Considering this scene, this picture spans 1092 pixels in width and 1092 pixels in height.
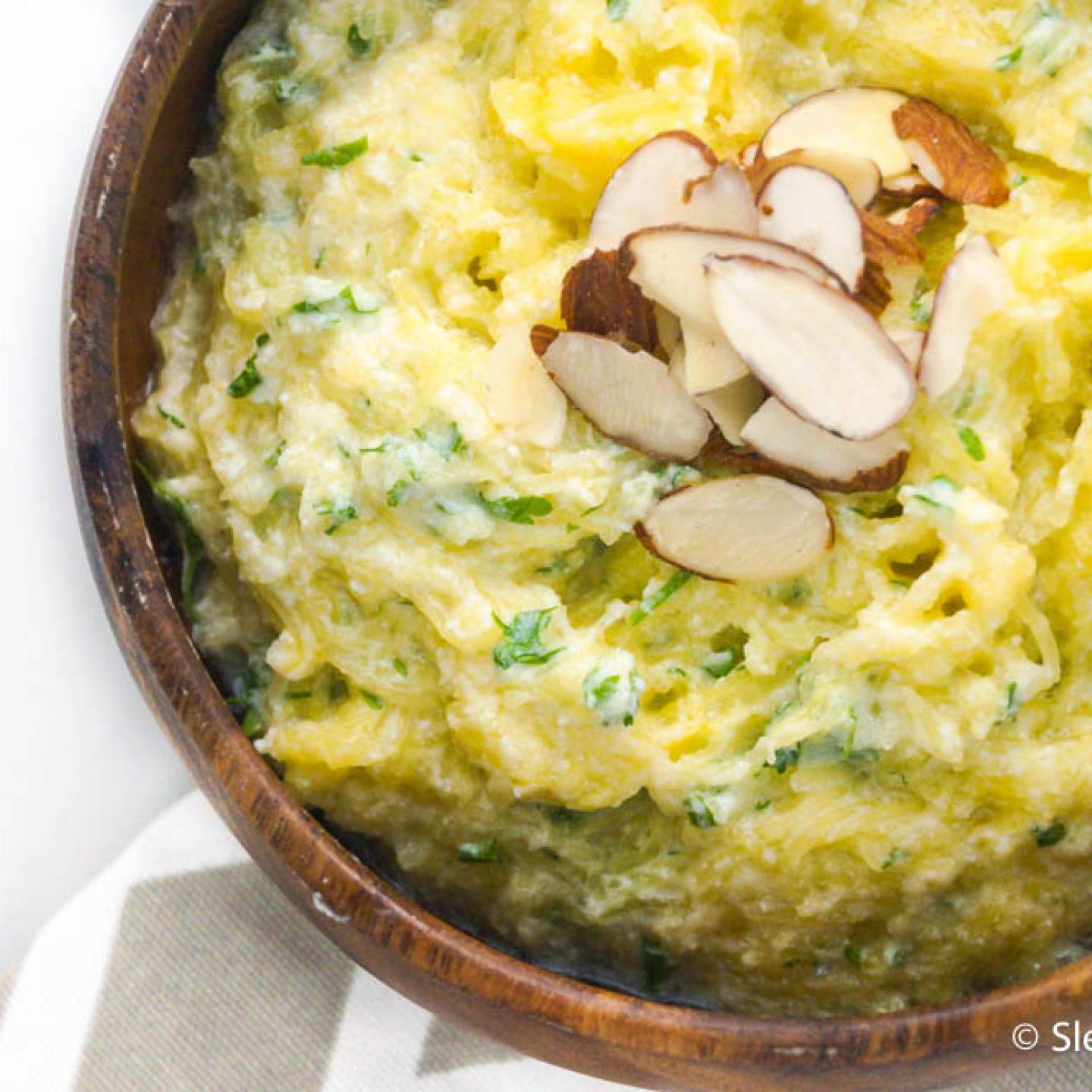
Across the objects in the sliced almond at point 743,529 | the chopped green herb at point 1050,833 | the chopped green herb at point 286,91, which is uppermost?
the chopped green herb at point 286,91

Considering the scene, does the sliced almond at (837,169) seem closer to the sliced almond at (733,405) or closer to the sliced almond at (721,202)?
the sliced almond at (721,202)

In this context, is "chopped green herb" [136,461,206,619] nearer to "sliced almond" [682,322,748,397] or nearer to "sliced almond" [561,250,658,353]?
"sliced almond" [561,250,658,353]

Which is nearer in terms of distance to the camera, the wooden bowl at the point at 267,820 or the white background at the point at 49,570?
the wooden bowl at the point at 267,820

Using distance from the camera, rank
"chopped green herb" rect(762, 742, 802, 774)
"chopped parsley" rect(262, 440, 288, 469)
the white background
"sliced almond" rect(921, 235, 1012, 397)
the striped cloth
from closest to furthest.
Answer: "sliced almond" rect(921, 235, 1012, 397) < "chopped green herb" rect(762, 742, 802, 774) < "chopped parsley" rect(262, 440, 288, 469) < the striped cloth < the white background

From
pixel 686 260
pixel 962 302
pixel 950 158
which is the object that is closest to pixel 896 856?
pixel 962 302

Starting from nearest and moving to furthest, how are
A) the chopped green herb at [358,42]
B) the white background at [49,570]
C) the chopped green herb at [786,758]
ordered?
the chopped green herb at [786,758]
the chopped green herb at [358,42]
the white background at [49,570]

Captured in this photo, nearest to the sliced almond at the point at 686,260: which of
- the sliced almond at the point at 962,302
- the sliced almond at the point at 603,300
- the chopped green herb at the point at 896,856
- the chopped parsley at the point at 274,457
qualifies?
the sliced almond at the point at 603,300

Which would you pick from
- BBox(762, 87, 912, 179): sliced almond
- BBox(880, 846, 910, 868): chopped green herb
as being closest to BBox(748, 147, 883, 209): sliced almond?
BBox(762, 87, 912, 179): sliced almond

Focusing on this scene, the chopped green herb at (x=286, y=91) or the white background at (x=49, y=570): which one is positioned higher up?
the chopped green herb at (x=286, y=91)
